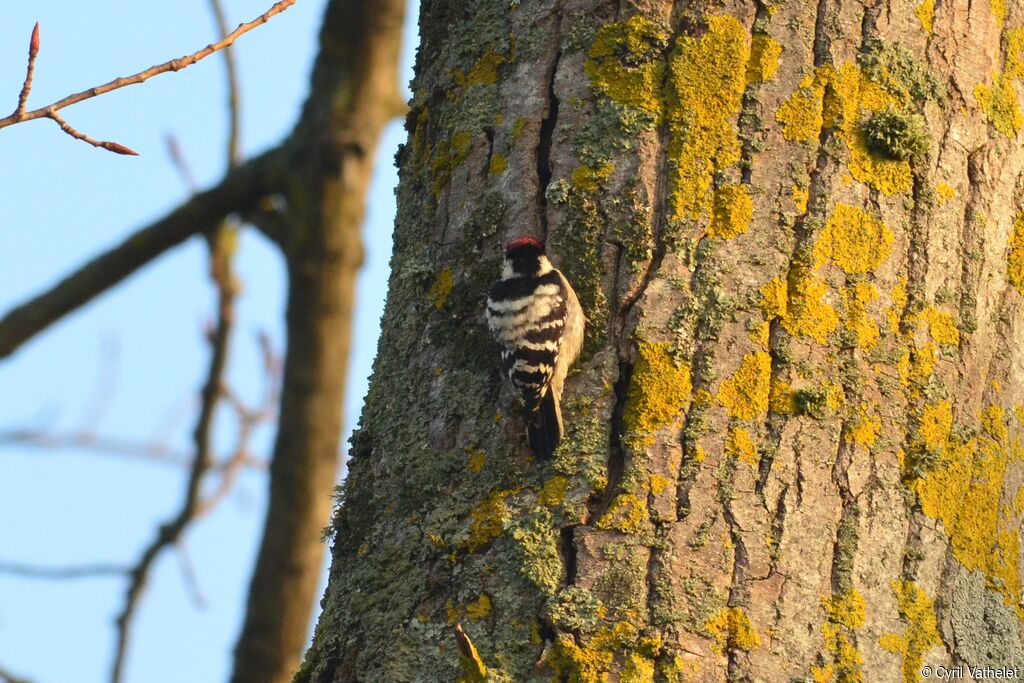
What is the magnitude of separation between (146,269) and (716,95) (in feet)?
5.44

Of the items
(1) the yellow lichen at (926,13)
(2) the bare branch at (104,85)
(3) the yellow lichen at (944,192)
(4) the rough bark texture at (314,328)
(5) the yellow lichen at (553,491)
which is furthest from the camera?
(4) the rough bark texture at (314,328)

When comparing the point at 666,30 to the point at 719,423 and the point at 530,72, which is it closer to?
the point at 530,72

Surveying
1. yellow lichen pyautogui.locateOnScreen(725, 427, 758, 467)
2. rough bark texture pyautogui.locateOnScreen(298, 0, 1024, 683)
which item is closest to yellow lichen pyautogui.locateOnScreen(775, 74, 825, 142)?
rough bark texture pyautogui.locateOnScreen(298, 0, 1024, 683)

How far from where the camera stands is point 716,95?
9.02 ft

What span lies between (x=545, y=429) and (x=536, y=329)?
0.67m

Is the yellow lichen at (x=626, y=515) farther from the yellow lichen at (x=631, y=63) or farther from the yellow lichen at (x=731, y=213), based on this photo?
the yellow lichen at (x=631, y=63)

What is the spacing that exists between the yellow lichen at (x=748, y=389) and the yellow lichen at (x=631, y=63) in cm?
64

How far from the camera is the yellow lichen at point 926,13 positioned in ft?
9.36

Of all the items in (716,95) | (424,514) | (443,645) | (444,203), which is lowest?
(443,645)

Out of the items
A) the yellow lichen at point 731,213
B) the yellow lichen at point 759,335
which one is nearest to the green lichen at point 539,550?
the yellow lichen at point 759,335

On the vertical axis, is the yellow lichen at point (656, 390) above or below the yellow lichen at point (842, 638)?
above

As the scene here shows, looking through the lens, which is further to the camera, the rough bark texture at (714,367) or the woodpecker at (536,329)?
the woodpecker at (536,329)

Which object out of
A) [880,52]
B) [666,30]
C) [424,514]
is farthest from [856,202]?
[424,514]

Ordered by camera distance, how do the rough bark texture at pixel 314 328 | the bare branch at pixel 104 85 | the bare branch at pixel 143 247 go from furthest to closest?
the bare branch at pixel 143 247 → the rough bark texture at pixel 314 328 → the bare branch at pixel 104 85
